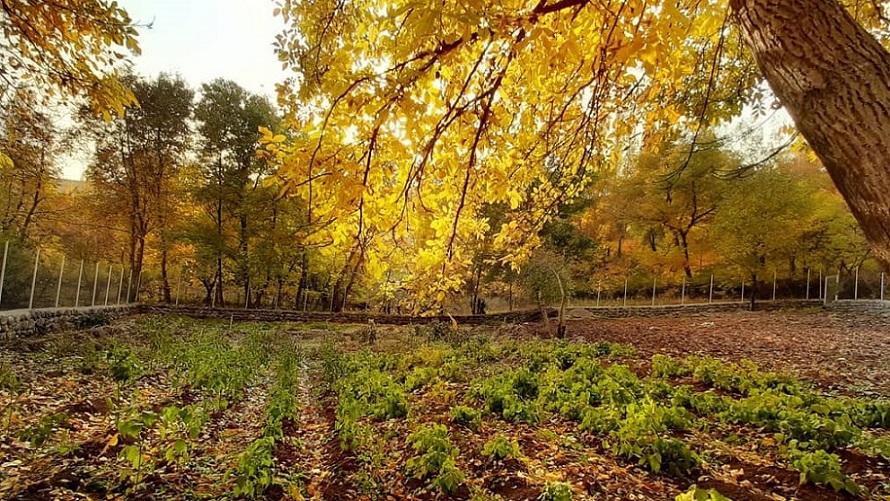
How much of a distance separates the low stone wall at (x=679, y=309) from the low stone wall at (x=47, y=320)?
53.2 ft

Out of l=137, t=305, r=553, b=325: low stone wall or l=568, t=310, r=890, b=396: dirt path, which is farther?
l=137, t=305, r=553, b=325: low stone wall

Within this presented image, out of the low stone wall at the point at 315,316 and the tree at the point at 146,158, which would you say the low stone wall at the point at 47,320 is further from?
the tree at the point at 146,158

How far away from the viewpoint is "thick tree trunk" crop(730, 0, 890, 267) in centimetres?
99

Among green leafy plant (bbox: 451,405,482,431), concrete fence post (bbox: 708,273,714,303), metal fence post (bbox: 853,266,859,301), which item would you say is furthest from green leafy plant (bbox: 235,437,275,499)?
metal fence post (bbox: 853,266,859,301)

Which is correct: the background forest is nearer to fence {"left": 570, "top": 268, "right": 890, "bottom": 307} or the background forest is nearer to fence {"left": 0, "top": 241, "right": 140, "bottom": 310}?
fence {"left": 570, "top": 268, "right": 890, "bottom": 307}

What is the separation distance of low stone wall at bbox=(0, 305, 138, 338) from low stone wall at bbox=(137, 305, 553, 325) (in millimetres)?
4155

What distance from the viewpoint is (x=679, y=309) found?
19672 millimetres

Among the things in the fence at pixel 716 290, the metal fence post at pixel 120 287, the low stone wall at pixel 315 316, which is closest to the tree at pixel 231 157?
the low stone wall at pixel 315 316

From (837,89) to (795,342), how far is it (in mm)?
11176

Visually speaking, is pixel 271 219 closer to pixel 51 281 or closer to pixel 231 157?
pixel 231 157

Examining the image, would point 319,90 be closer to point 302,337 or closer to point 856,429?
point 856,429

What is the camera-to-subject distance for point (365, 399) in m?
5.48

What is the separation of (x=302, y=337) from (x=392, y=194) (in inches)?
557

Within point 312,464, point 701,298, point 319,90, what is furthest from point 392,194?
point 701,298
